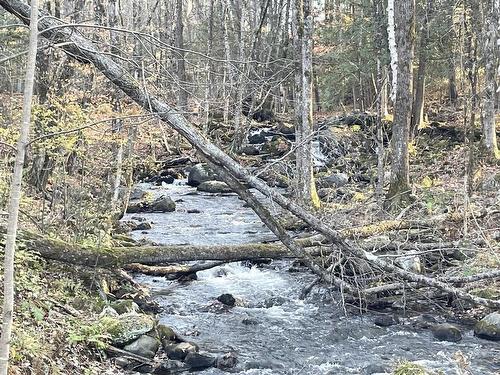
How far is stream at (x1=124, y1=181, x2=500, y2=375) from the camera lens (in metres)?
7.39

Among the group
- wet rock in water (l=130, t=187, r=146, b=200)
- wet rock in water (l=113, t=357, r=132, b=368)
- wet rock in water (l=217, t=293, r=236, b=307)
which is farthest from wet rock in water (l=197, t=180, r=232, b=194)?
wet rock in water (l=113, t=357, r=132, b=368)

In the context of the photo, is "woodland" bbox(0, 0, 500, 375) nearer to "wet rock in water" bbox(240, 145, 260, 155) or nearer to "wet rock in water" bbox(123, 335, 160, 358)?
"wet rock in water" bbox(123, 335, 160, 358)

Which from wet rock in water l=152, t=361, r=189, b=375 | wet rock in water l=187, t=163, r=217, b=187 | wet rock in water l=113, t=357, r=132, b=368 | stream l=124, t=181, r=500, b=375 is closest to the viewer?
wet rock in water l=113, t=357, r=132, b=368

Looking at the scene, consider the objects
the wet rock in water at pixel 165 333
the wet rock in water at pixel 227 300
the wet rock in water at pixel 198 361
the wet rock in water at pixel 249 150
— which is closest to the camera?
the wet rock in water at pixel 198 361

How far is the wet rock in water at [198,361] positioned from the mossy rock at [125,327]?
0.66 m

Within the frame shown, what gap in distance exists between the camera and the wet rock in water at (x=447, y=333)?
8032 millimetres

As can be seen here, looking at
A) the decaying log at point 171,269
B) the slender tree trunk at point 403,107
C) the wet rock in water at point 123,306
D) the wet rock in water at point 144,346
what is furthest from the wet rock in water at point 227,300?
the slender tree trunk at point 403,107

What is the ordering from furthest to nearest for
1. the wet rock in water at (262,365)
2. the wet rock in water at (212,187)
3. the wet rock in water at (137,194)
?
the wet rock in water at (212,187)
the wet rock in water at (137,194)
the wet rock in water at (262,365)

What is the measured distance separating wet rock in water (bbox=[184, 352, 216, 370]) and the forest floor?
1139 mm

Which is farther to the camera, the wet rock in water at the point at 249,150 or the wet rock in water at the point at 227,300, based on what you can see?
the wet rock in water at the point at 249,150

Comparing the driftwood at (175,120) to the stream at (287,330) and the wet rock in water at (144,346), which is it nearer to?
the stream at (287,330)

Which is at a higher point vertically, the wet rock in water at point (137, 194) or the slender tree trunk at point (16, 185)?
the slender tree trunk at point (16, 185)

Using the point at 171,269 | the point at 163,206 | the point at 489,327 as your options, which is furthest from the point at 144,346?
the point at 163,206

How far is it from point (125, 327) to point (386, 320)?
4226mm
